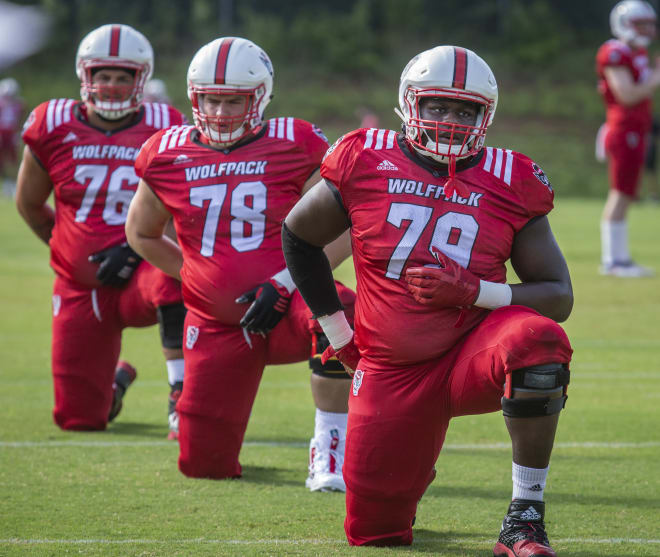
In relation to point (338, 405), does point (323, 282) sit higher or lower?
higher

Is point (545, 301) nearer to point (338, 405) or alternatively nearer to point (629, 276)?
point (338, 405)

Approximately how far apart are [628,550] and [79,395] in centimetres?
269

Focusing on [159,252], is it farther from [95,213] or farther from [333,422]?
[333,422]

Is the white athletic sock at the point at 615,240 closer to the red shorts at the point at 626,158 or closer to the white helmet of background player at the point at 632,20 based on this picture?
the red shorts at the point at 626,158

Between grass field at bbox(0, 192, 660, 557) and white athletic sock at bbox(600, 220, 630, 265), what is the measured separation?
10.2ft

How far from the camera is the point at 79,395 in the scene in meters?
4.98

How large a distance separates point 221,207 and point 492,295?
139 centimetres

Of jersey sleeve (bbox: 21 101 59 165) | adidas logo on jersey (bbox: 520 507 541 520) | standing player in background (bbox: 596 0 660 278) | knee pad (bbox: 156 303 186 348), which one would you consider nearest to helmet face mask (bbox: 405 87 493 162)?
adidas logo on jersey (bbox: 520 507 541 520)

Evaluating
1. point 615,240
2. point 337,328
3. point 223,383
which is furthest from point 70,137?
point 615,240

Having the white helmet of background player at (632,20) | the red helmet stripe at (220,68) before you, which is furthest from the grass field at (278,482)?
the white helmet of background player at (632,20)

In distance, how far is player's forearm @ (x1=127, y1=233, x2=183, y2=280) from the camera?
4.51 meters

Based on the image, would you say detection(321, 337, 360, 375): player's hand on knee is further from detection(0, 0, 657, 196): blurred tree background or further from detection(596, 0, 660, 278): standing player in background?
detection(0, 0, 657, 196): blurred tree background

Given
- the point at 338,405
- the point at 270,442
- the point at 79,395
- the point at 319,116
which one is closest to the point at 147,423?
the point at 79,395

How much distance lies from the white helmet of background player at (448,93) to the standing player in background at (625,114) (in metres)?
6.57
